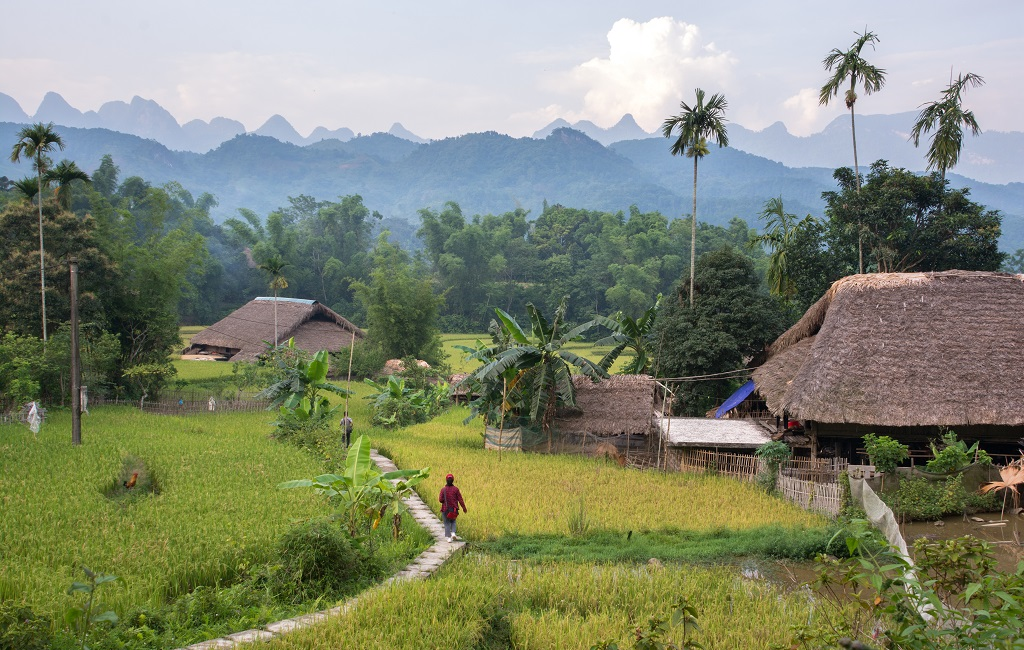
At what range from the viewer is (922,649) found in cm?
396

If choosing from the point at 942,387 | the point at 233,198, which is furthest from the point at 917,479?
the point at 233,198

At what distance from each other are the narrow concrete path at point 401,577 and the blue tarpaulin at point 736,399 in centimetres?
917

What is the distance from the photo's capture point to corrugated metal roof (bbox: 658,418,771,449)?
14680 millimetres

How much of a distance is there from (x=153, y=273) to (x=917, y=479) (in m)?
21.2

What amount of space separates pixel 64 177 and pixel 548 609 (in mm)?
19864

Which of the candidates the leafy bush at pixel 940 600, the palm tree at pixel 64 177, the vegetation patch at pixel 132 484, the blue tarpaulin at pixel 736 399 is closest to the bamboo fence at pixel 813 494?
the blue tarpaulin at pixel 736 399

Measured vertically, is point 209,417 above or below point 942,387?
below

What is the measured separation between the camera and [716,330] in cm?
2034

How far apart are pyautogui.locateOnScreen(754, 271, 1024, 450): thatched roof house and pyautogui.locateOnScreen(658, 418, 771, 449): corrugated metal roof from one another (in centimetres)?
70

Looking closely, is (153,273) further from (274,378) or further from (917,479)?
(917,479)

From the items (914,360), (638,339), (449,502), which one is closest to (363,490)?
(449,502)

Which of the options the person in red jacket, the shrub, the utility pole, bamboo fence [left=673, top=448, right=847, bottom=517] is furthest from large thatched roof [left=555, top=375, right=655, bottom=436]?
the utility pole

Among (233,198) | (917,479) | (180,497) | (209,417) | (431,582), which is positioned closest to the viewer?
(431,582)

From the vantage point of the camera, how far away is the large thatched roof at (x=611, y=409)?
16.8 m
